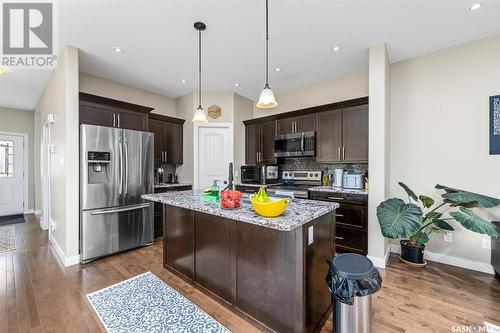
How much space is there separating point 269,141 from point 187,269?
9.54 ft

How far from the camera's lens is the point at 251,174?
16.1ft

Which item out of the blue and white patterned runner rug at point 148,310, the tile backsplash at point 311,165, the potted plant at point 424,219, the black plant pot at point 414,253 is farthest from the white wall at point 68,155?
the black plant pot at point 414,253

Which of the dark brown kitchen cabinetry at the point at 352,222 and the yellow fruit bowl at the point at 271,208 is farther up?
the yellow fruit bowl at the point at 271,208

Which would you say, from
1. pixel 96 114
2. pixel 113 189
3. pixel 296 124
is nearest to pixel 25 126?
pixel 96 114

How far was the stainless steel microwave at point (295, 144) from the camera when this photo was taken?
3957mm

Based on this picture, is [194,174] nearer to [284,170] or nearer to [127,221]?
[127,221]

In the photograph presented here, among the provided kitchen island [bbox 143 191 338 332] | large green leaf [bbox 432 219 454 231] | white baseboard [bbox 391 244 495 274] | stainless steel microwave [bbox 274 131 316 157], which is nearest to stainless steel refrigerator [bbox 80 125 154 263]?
kitchen island [bbox 143 191 338 332]

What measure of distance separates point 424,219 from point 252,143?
321 cm

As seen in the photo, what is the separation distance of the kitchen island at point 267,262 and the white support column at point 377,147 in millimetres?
1239

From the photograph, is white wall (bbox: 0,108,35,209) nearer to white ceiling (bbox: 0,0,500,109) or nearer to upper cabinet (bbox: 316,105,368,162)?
white ceiling (bbox: 0,0,500,109)

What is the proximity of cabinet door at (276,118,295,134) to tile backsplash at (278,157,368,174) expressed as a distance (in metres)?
0.59

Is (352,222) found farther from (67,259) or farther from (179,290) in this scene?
(67,259)

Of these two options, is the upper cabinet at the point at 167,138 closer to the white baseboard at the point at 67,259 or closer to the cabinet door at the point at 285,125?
the white baseboard at the point at 67,259

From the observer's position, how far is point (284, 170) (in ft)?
15.4
